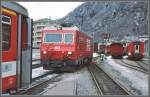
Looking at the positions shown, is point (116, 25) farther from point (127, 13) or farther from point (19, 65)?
point (19, 65)

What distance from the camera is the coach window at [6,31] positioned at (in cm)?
1188

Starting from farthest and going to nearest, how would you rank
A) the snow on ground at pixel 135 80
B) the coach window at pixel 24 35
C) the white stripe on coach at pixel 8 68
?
the snow on ground at pixel 135 80, the coach window at pixel 24 35, the white stripe on coach at pixel 8 68

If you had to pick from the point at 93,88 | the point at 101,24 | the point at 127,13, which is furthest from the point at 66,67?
the point at 101,24

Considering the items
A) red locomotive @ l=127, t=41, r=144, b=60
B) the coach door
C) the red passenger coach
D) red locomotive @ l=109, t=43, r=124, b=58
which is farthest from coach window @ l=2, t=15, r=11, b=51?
red locomotive @ l=109, t=43, r=124, b=58

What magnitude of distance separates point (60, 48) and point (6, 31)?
45.6 feet

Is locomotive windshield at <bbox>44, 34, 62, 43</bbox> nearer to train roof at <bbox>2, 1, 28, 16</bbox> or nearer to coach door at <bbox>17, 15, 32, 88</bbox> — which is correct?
coach door at <bbox>17, 15, 32, 88</bbox>

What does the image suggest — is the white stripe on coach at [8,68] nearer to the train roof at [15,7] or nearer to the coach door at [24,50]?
the coach door at [24,50]

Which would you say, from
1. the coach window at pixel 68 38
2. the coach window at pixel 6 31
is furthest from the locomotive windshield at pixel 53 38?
the coach window at pixel 6 31

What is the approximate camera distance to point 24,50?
14.3 m

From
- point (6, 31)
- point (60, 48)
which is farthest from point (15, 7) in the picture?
point (60, 48)

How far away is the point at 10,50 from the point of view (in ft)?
41.0

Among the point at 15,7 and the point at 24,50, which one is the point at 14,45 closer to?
the point at 15,7

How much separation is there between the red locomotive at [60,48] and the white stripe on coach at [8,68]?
1276 cm

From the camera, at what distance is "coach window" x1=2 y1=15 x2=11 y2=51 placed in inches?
468
